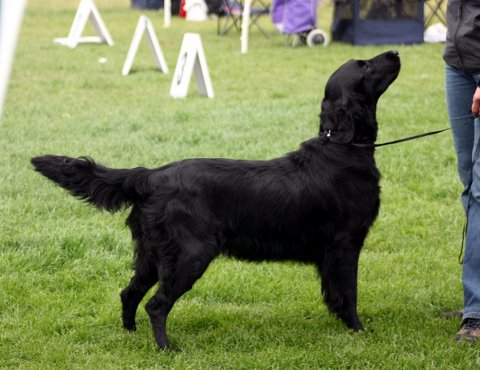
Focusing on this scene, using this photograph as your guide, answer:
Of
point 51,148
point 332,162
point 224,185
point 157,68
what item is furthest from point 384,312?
point 157,68

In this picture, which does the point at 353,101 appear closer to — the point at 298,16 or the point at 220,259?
the point at 220,259

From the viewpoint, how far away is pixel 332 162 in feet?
12.7

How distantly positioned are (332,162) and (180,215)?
0.78m

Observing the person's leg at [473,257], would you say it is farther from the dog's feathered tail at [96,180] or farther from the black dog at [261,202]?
the dog's feathered tail at [96,180]

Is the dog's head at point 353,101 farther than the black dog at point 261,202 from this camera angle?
Yes

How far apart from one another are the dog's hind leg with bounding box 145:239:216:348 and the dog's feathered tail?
0.33 metres

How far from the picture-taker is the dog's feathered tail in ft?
12.0

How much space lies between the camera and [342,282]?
3.93m

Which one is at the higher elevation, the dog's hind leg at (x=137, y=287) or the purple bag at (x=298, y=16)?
the purple bag at (x=298, y=16)

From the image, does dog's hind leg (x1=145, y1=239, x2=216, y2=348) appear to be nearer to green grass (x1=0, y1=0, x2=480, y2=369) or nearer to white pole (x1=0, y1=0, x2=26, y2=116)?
green grass (x1=0, y1=0, x2=480, y2=369)

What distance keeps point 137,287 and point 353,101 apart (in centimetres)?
138

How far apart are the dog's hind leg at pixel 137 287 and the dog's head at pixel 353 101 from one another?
3.51 feet

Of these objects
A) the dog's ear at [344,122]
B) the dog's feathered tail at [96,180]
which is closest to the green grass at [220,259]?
the dog's feathered tail at [96,180]

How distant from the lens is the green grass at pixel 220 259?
3.71 m
